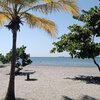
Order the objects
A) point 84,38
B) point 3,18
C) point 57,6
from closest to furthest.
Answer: point 57,6
point 3,18
point 84,38

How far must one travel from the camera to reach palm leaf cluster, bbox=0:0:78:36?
52.9ft

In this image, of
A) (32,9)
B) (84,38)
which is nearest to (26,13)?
(32,9)

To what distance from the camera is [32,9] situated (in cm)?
1681

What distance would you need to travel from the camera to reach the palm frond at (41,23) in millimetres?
17062

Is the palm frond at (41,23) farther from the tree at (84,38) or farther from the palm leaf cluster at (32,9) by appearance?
the tree at (84,38)

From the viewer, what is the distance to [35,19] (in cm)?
1708

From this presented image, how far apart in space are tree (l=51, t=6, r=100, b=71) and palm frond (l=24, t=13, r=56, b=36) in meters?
10.0

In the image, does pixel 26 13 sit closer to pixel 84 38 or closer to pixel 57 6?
pixel 57 6

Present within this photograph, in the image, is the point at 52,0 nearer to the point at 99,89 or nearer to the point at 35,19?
the point at 35,19

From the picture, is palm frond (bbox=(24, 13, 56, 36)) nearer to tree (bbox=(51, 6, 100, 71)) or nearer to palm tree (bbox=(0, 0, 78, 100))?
palm tree (bbox=(0, 0, 78, 100))

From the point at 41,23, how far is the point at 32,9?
40.7 inches

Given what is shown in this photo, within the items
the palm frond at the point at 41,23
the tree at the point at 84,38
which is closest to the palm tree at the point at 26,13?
the palm frond at the point at 41,23

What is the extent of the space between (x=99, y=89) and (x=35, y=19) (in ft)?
25.2

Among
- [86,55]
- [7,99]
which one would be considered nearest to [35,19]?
[7,99]
